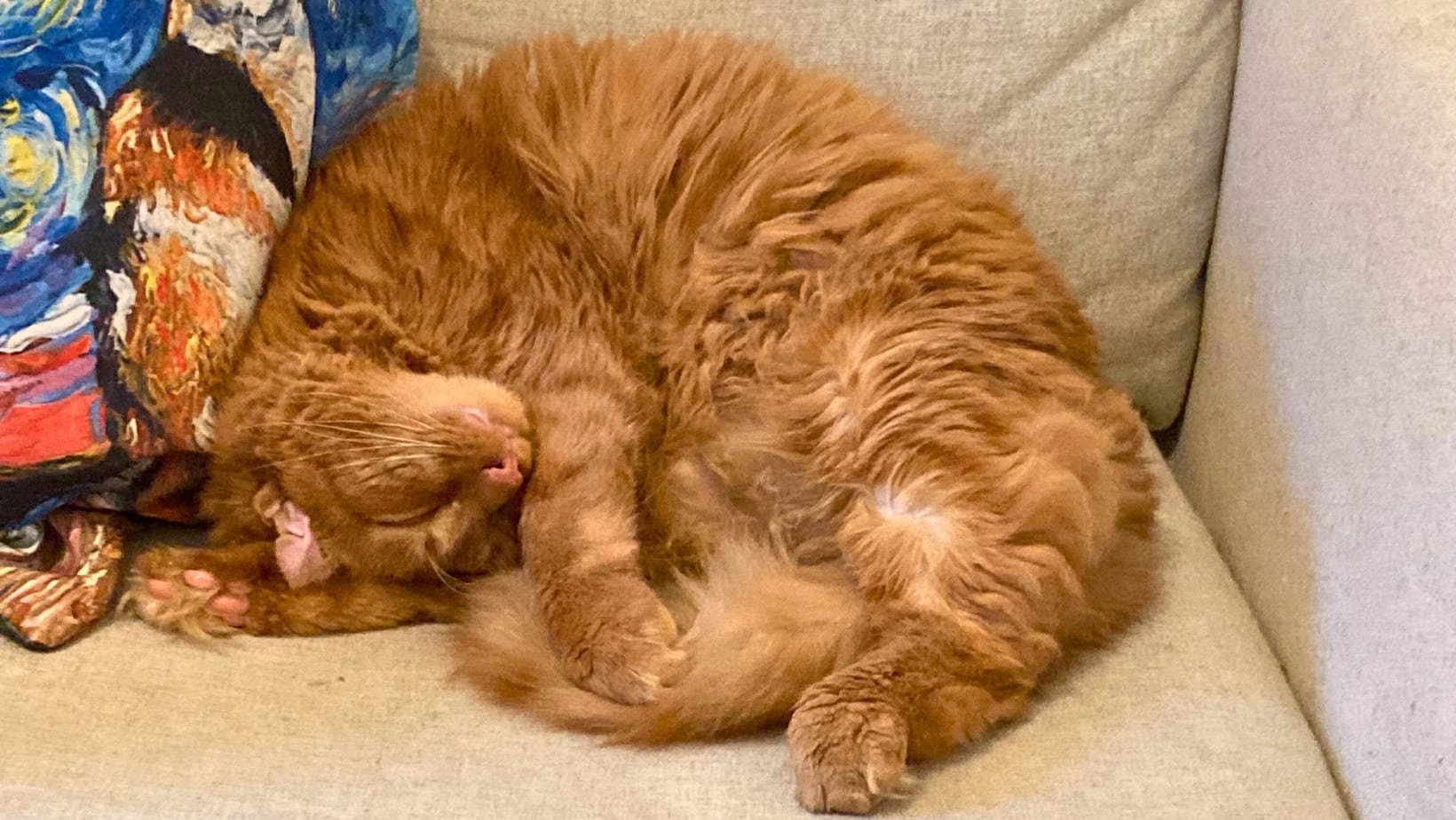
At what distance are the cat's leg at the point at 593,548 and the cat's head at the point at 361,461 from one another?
0.14 ft

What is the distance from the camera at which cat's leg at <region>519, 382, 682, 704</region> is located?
3.87ft

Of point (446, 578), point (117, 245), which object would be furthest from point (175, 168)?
point (446, 578)

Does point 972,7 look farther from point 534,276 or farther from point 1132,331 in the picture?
point 534,276

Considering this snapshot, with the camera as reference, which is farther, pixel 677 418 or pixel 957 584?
pixel 677 418

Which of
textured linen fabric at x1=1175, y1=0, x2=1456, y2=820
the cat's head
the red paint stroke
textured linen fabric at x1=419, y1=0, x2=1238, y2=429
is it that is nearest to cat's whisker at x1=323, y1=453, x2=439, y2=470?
the cat's head

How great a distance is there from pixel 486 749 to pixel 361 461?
0.35 meters

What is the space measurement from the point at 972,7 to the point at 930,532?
0.70 metres

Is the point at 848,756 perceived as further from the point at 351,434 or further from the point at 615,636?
the point at 351,434

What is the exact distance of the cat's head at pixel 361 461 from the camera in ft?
4.17

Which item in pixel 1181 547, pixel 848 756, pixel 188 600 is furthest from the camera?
pixel 1181 547

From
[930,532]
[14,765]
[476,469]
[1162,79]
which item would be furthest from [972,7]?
[14,765]

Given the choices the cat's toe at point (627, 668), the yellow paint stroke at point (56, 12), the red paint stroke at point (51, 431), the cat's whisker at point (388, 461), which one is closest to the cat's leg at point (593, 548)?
the cat's toe at point (627, 668)

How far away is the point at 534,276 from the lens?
135 cm

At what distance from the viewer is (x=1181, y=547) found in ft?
4.56
